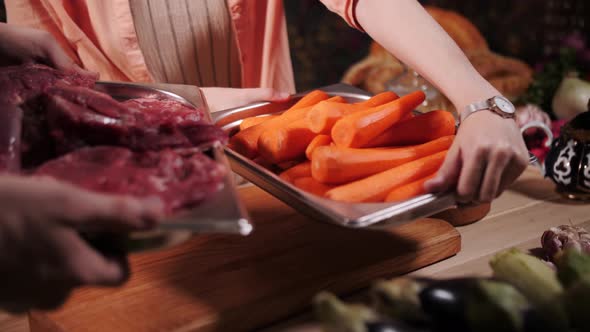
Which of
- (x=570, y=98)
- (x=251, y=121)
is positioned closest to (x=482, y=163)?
(x=251, y=121)

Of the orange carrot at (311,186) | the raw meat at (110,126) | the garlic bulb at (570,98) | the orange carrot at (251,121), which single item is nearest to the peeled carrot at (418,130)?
the orange carrot at (311,186)

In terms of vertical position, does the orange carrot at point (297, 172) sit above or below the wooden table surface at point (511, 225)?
above

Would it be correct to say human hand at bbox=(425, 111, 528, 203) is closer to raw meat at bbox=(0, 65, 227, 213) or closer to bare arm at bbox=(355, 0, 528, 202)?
bare arm at bbox=(355, 0, 528, 202)

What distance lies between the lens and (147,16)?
184 centimetres

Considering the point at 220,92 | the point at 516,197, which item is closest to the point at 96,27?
the point at 220,92

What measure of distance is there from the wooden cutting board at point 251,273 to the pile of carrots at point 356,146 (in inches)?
6.3

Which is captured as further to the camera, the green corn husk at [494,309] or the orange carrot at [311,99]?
the orange carrot at [311,99]

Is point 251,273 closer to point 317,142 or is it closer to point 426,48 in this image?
point 317,142

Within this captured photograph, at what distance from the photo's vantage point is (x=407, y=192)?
3.48ft

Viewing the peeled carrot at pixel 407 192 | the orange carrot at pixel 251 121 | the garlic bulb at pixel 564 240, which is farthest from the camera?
the orange carrot at pixel 251 121

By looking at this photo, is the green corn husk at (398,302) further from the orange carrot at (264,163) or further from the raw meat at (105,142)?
the orange carrot at (264,163)

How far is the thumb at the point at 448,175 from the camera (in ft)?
3.36

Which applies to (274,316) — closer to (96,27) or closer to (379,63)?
(96,27)

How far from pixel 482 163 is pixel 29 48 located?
103 centimetres
